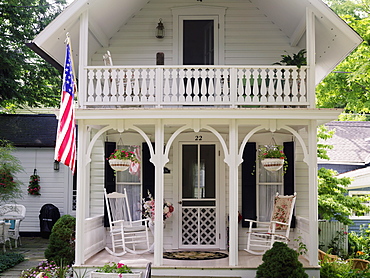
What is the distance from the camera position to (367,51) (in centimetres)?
1345

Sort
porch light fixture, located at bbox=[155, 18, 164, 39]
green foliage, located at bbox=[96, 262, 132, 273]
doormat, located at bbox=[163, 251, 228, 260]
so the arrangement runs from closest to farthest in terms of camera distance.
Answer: green foliage, located at bbox=[96, 262, 132, 273] < doormat, located at bbox=[163, 251, 228, 260] < porch light fixture, located at bbox=[155, 18, 164, 39]

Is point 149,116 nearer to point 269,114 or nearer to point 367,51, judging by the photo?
point 269,114

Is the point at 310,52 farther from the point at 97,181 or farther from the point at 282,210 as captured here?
the point at 97,181

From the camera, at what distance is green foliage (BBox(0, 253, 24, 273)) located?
11.7 m

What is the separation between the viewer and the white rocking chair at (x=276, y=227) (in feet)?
33.8

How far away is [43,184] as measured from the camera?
17.0m

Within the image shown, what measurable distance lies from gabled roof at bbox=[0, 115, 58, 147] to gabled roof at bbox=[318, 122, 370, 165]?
880cm

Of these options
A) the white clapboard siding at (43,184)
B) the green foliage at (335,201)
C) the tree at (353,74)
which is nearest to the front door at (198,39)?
the tree at (353,74)

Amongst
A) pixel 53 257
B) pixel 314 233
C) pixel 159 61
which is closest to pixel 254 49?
pixel 159 61

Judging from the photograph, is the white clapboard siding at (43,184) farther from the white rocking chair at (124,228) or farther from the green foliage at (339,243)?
the green foliage at (339,243)

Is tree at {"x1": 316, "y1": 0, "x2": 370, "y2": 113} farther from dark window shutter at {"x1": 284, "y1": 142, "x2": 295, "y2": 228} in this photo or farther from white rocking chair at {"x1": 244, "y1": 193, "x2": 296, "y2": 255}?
white rocking chair at {"x1": 244, "y1": 193, "x2": 296, "y2": 255}

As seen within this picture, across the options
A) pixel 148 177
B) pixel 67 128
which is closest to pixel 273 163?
pixel 148 177

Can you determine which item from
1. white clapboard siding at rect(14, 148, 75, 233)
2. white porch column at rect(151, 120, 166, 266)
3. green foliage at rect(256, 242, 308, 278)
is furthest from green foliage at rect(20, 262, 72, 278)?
white clapboard siding at rect(14, 148, 75, 233)

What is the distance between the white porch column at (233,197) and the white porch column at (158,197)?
120cm
